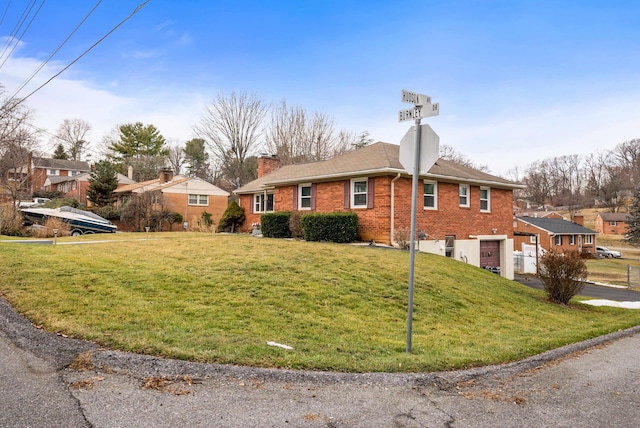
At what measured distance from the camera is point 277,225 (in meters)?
Result: 20.7

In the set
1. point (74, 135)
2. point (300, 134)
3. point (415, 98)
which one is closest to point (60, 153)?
point (74, 135)

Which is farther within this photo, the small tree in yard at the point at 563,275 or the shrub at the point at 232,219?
the shrub at the point at 232,219

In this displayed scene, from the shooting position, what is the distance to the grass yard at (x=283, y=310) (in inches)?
191

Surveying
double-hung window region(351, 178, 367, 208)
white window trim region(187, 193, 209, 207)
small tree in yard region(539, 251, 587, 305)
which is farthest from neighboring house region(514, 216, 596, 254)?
small tree in yard region(539, 251, 587, 305)

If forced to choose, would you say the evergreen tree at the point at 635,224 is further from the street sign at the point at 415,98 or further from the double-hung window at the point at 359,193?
the street sign at the point at 415,98

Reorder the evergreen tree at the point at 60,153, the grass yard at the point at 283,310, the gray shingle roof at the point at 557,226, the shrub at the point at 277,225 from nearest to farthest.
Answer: the grass yard at the point at 283,310 → the shrub at the point at 277,225 → the gray shingle roof at the point at 557,226 → the evergreen tree at the point at 60,153

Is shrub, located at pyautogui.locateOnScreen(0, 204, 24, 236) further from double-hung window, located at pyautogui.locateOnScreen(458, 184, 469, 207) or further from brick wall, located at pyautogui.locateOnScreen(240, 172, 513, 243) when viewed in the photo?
double-hung window, located at pyautogui.locateOnScreen(458, 184, 469, 207)

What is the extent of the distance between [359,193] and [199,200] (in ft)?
70.4

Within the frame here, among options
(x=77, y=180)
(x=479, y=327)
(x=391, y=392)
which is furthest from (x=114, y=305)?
(x=77, y=180)

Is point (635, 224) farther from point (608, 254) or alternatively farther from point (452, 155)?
point (452, 155)

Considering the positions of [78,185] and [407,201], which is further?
[78,185]

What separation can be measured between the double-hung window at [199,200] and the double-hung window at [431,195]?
2312 cm

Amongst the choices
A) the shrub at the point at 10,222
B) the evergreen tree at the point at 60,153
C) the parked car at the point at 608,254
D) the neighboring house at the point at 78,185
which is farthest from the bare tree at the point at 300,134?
the evergreen tree at the point at 60,153

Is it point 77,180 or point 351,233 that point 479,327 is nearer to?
point 351,233
